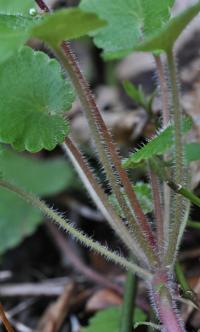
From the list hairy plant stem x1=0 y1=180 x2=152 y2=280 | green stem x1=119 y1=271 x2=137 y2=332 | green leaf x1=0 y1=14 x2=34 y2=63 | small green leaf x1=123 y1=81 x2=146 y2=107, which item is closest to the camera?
green leaf x1=0 y1=14 x2=34 y2=63

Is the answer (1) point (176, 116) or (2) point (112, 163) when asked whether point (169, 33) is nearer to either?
(1) point (176, 116)

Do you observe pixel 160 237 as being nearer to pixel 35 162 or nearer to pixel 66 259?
pixel 66 259

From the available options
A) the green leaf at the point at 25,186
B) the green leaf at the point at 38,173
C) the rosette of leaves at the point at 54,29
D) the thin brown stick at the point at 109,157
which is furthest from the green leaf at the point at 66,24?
the green leaf at the point at 38,173

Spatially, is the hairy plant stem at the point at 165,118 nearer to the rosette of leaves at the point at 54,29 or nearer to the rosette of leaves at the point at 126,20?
the rosette of leaves at the point at 126,20

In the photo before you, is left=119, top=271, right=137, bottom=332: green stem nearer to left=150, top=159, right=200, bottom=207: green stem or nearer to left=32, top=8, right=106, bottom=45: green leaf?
left=150, top=159, right=200, bottom=207: green stem

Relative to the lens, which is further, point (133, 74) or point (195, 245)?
point (133, 74)

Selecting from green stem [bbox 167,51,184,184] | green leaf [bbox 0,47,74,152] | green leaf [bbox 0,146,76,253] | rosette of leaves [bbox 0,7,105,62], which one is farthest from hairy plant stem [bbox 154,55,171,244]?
green leaf [bbox 0,146,76,253]

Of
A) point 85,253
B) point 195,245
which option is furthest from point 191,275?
point 85,253

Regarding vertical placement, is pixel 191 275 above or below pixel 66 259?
above
